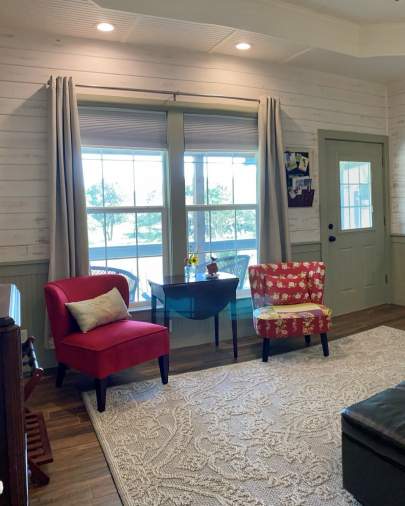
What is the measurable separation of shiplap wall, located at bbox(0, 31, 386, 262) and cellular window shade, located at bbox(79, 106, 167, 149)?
0.24 m

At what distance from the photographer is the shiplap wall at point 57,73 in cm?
333

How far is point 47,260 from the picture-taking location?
344 centimetres

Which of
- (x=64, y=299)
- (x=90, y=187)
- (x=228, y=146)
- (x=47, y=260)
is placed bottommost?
(x=64, y=299)

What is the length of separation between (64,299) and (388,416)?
2.17m

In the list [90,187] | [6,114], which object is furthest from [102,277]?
[6,114]

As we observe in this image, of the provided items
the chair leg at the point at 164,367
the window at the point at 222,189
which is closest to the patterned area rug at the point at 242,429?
the chair leg at the point at 164,367

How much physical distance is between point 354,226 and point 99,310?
328 cm

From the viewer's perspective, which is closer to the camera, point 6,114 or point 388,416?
point 388,416

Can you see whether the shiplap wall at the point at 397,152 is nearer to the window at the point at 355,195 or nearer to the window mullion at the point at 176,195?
the window at the point at 355,195

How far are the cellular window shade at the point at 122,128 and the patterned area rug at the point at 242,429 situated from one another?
1947 millimetres

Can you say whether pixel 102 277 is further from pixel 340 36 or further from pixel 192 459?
pixel 340 36

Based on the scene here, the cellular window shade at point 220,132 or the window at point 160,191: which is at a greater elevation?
the cellular window shade at point 220,132

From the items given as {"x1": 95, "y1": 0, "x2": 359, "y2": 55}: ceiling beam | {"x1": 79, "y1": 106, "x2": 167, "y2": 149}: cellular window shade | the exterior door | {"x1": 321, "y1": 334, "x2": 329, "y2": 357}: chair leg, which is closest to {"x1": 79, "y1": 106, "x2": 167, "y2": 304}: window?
{"x1": 79, "y1": 106, "x2": 167, "y2": 149}: cellular window shade

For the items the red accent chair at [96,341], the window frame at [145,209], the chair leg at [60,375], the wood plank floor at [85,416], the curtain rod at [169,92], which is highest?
the curtain rod at [169,92]
